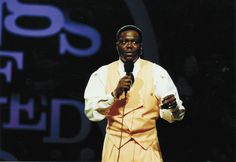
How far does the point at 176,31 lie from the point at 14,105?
1.81 m

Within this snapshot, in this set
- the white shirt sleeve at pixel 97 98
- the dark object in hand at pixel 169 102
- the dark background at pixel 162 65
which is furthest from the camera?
the dark background at pixel 162 65

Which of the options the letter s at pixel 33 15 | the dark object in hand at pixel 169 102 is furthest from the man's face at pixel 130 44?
the letter s at pixel 33 15

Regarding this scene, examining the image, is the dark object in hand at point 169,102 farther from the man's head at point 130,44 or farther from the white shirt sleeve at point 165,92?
the man's head at point 130,44

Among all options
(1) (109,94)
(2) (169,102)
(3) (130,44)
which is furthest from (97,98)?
(2) (169,102)

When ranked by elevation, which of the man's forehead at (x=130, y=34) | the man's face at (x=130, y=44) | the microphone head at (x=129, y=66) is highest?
the man's forehead at (x=130, y=34)

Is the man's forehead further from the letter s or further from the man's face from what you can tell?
the letter s

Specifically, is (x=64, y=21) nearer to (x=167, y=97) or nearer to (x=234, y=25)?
(x=234, y=25)

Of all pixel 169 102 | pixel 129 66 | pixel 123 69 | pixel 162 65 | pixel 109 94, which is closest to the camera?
pixel 169 102

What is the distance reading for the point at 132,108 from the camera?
149 inches

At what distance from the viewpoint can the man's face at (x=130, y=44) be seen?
12.5ft

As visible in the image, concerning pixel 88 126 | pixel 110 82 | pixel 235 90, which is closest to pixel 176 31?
pixel 235 90

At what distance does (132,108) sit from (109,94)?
18 cm

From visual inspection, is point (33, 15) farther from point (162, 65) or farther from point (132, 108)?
point (132, 108)

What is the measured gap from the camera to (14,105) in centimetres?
635
